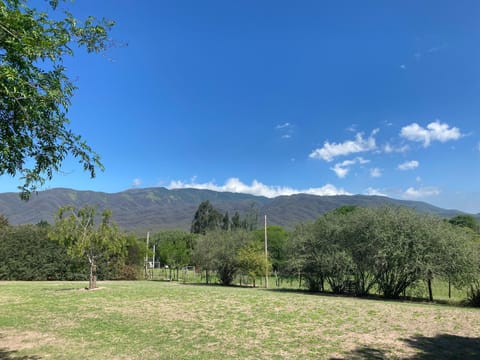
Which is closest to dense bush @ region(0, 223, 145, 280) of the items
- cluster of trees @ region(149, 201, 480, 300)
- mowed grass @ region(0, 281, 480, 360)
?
cluster of trees @ region(149, 201, 480, 300)

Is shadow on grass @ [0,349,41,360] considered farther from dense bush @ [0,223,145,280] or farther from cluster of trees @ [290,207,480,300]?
dense bush @ [0,223,145,280]

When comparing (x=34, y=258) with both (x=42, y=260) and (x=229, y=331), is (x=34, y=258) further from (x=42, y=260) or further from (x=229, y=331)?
(x=229, y=331)

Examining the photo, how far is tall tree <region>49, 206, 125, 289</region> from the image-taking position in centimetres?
1656

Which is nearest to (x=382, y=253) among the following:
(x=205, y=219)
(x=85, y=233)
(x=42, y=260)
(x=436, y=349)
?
(x=436, y=349)

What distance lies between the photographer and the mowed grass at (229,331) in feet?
21.2

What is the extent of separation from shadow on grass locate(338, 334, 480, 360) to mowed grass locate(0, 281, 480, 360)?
0.02m

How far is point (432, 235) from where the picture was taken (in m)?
15.3

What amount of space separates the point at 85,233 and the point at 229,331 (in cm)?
1185

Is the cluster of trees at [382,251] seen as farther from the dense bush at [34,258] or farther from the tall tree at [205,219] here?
the tall tree at [205,219]

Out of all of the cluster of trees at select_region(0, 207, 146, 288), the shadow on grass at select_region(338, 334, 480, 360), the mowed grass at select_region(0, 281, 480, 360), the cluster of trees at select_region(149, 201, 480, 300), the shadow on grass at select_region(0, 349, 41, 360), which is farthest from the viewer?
the cluster of trees at select_region(0, 207, 146, 288)

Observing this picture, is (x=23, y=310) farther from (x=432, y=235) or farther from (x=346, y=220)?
(x=432, y=235)

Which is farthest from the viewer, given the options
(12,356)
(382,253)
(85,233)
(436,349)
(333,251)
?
(333,251)

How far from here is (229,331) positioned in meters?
8.02

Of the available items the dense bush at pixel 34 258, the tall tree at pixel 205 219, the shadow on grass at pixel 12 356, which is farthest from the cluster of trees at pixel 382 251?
the tall tree at pixel 205 219
